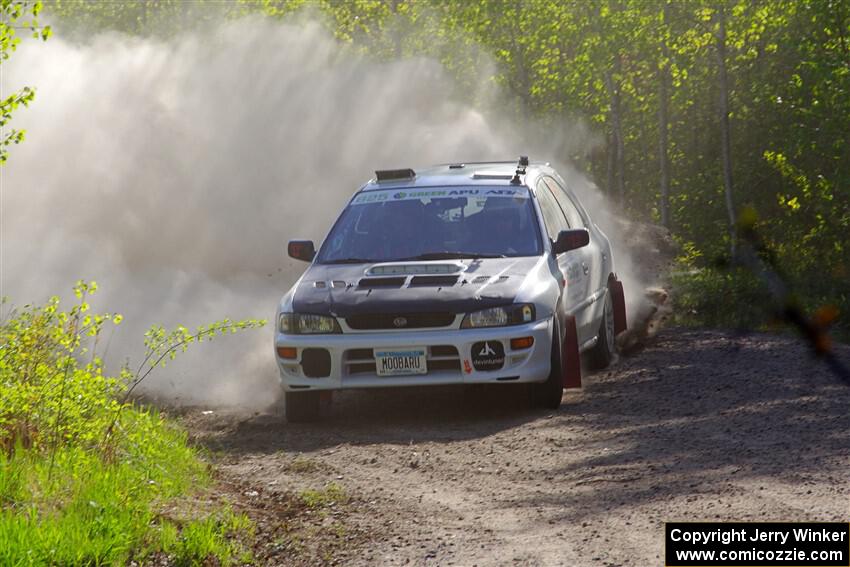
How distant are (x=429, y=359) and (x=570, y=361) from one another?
4.36ft

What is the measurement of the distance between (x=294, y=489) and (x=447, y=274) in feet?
9.01

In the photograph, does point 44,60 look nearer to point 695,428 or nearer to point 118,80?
point 118,80

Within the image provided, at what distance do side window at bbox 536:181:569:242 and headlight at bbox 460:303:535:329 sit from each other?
4.37 feet

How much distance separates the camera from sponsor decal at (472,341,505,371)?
9719mm

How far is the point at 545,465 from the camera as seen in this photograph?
8281mm

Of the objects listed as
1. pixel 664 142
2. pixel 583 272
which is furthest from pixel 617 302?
pixel 664 142

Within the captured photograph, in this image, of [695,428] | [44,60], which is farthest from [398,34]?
[695,428]

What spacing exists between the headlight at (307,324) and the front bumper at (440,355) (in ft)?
0.20

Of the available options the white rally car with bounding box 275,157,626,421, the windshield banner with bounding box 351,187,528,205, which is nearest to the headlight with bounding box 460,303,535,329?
the white rally car with bounding box 275,157,626,421

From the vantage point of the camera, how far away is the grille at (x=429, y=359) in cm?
973

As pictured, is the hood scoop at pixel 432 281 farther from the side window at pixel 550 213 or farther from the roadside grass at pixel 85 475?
the roadside grass at pixel 85 475

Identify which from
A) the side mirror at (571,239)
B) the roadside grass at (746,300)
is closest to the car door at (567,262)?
the side mirror at (571,239)

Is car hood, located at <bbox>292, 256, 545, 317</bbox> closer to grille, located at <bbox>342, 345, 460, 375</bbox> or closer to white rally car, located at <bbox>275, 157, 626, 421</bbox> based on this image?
white rally car, located at <bbox>275, 157, 626, 421</bbox>

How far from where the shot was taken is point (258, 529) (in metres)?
6.94
